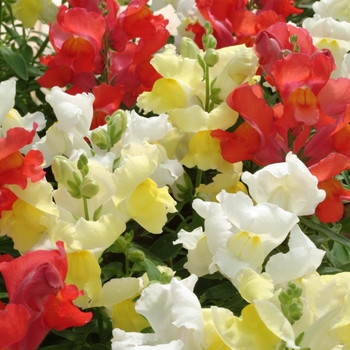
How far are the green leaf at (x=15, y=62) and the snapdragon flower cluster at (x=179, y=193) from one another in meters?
0.13

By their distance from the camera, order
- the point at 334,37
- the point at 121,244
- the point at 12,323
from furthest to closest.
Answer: the point at 334,37, the point at 121,244, the point at 12,323

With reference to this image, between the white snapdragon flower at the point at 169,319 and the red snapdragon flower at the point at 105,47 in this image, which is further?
the red snapdragon flower at the point at 105,47

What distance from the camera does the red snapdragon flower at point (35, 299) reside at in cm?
48

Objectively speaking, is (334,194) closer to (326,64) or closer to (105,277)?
(326,64)

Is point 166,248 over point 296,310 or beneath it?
beneath

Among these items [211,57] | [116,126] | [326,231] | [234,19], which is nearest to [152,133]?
[116,126]

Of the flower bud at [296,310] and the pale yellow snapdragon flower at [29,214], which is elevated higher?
the flower bud at [296,310]

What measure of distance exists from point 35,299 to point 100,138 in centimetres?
24

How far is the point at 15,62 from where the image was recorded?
3.62 ft

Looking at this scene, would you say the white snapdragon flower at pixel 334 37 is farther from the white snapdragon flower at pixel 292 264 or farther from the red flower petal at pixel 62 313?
the red flower petal at pixel 62 313

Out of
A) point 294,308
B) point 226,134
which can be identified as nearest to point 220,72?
point 226,134

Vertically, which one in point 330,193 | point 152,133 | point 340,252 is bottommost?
point 340,252

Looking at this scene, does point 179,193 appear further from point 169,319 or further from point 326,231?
point 169,319

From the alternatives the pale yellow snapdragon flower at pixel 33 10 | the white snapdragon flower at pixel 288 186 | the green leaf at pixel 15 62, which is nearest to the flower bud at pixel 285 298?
the white snapdragon flower at pixel 288 186
